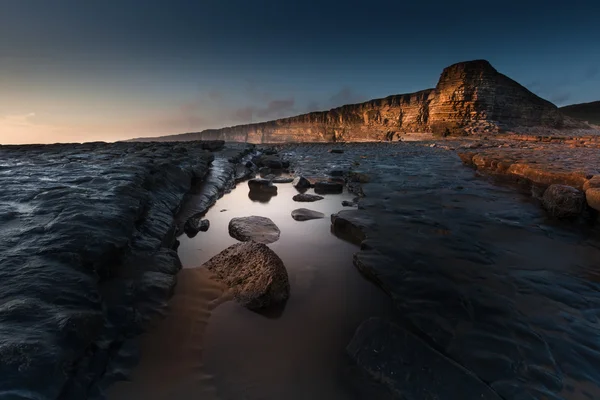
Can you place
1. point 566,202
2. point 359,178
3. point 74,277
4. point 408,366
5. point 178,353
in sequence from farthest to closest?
point 359,178, point 566,202, point 74,277, point 178,353, point 408,366

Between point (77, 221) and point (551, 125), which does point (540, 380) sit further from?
point (551, 125)

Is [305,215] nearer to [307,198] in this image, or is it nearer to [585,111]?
[307,198]

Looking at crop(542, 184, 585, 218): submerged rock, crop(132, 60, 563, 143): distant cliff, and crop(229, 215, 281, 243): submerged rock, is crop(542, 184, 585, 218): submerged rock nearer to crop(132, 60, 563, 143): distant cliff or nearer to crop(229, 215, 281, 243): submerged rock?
crop(229, 215, 281, 243): submerged rock

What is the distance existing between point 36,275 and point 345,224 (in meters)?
3.91

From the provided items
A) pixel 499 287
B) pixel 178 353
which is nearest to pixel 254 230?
pixel 178 353

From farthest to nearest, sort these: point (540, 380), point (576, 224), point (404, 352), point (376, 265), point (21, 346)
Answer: point (576, 224)
point (376, 265)
point (404, 352)
point (540, 380)
point (21, 346)

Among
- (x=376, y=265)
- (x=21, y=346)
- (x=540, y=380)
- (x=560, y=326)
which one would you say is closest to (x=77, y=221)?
(x=21, y=346)

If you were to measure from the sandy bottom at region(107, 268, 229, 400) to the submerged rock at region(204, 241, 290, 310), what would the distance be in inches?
7.7

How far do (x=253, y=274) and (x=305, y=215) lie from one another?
2685 mm

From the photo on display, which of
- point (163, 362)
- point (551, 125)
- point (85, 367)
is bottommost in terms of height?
point (163, 362)

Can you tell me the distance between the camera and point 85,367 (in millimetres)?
1887

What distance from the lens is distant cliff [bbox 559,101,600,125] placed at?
91.6 metres

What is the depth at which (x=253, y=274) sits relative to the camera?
3.01 m

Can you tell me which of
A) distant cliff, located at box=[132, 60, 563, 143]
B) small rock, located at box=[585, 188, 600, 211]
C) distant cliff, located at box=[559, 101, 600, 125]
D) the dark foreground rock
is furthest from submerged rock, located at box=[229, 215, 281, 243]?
distant cliff, located at box=[559, 101, 600, 125]
